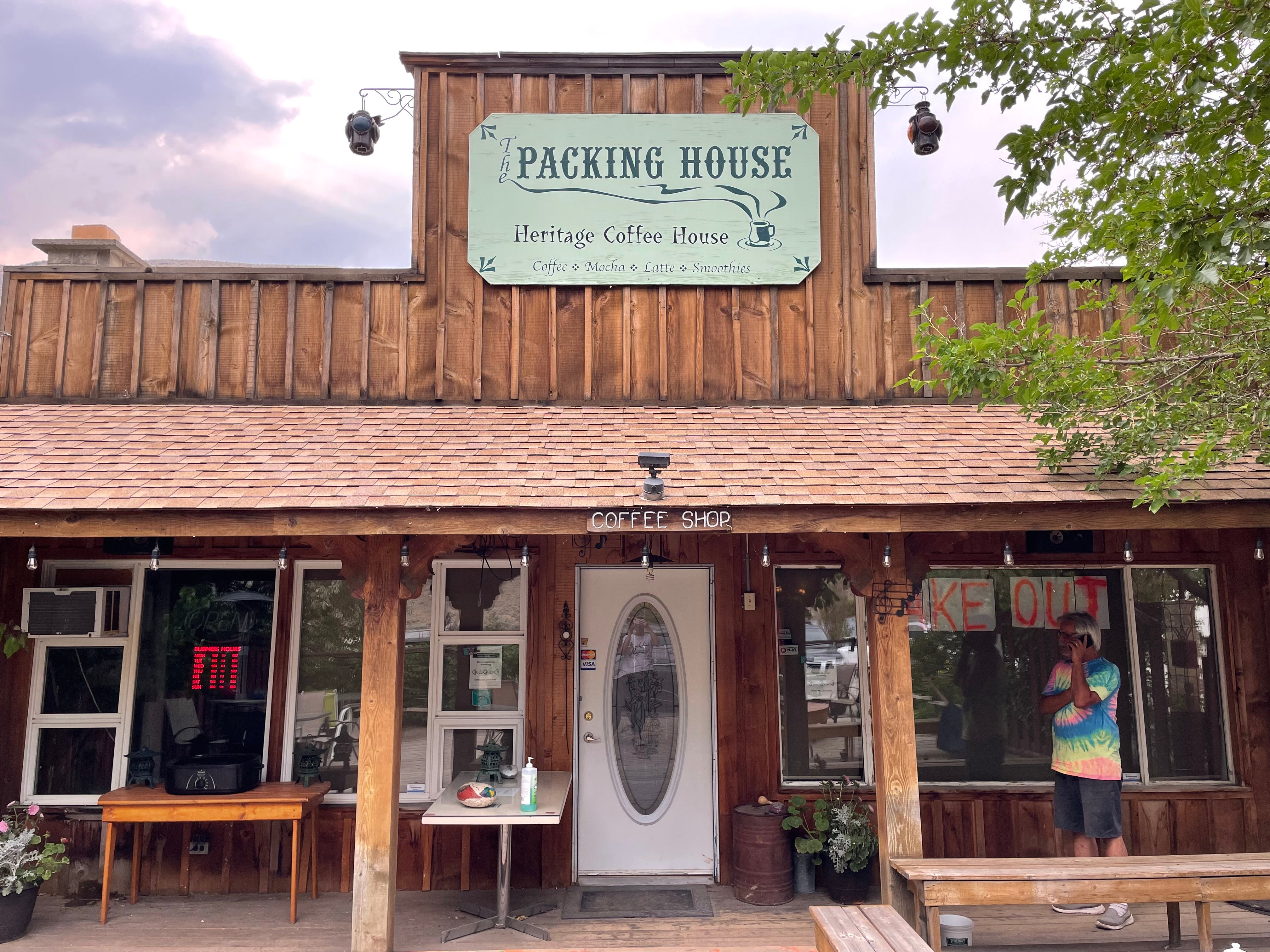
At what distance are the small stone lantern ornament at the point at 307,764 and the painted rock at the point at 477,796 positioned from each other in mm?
1363

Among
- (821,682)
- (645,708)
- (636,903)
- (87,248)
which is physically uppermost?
(87,248)

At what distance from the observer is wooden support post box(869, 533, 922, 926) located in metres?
4.52

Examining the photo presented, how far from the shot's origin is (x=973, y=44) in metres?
4.17

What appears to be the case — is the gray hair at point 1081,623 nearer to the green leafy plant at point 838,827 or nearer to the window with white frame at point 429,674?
the green leafy plant at point 838,827

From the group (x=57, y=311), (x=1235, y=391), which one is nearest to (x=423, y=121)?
(x=57, y=311)

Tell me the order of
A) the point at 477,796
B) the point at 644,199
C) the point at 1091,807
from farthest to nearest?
the point at 644,199 → the point at 1091,807 → the point at 477,796

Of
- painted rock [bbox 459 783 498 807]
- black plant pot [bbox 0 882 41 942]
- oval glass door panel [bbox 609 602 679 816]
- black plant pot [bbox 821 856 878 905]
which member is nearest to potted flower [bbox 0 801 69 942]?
black plant pot [bbox 0 882 41 942]

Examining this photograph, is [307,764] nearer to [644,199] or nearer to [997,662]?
[644,199]

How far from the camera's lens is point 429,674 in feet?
19.7

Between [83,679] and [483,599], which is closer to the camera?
[83,679]

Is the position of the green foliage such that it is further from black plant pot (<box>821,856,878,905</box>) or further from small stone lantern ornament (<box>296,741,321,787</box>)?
small stone lantern ornament (<box>296,741,321,787</box>)

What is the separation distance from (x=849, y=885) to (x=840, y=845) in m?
0.29

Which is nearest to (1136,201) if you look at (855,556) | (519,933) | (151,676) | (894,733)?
(855,556)

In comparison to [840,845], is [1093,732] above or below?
above
